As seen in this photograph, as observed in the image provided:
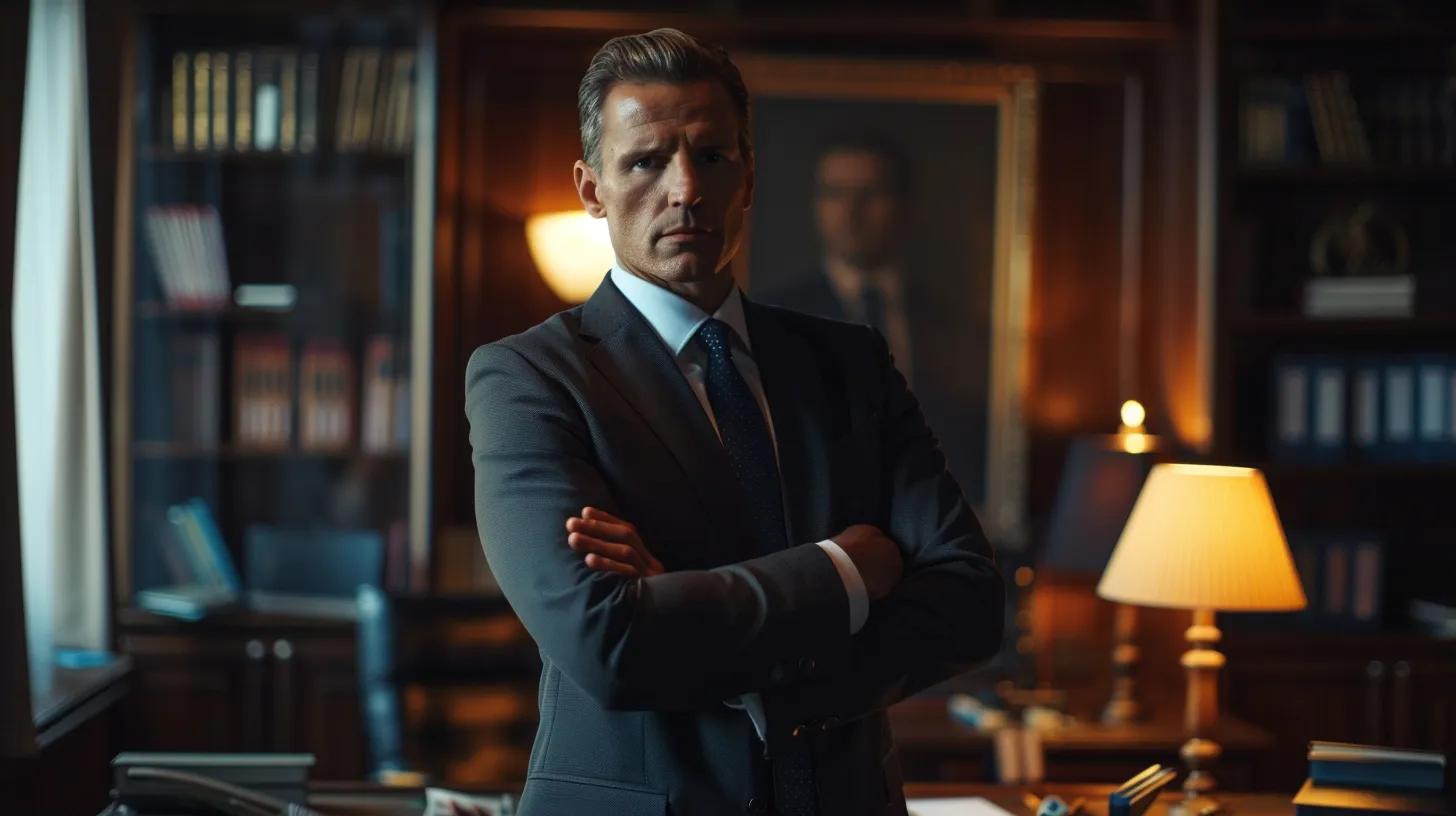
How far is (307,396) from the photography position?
14.4ft

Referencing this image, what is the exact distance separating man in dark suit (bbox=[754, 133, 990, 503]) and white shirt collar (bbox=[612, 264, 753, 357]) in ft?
9.27

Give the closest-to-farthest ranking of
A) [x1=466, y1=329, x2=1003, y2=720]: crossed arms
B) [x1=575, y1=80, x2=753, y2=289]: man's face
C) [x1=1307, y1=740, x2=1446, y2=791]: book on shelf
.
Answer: [x1=466, y1=329, x2=1003, y2=720]: crossed arms, [x1=575, y1=80, x2=753, y2=289]: man's face, [x1=1307, y1=740, x2=1446, y2=791]: book on shelf

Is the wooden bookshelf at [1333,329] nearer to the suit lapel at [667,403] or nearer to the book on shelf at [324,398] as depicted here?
the book on shelf at [324,398]

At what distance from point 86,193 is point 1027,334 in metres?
2.50

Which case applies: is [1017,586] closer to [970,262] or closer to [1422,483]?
[970,262]

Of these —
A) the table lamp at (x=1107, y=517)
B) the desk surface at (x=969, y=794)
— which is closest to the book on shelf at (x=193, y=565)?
the desk surface at (x=969, y=794)

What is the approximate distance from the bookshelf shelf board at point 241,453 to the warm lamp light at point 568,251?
0.64 meters

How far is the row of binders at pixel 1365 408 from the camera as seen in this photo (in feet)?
14.5

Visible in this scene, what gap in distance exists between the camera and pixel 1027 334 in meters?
4.55

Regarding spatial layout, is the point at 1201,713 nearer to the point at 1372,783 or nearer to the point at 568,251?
the point at 1372,783

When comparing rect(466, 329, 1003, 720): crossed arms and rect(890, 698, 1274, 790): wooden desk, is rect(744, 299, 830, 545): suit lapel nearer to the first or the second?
rect(466, 329, 1003, 720): crossed arms

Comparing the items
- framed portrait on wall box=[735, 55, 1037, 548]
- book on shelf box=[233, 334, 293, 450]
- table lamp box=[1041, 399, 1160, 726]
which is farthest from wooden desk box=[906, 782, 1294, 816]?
book on shelf box=[233, 334, 293, 450]

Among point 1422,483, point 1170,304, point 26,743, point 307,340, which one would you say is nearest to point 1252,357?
point 1170,304

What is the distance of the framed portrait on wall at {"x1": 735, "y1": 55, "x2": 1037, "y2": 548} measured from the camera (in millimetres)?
4512
